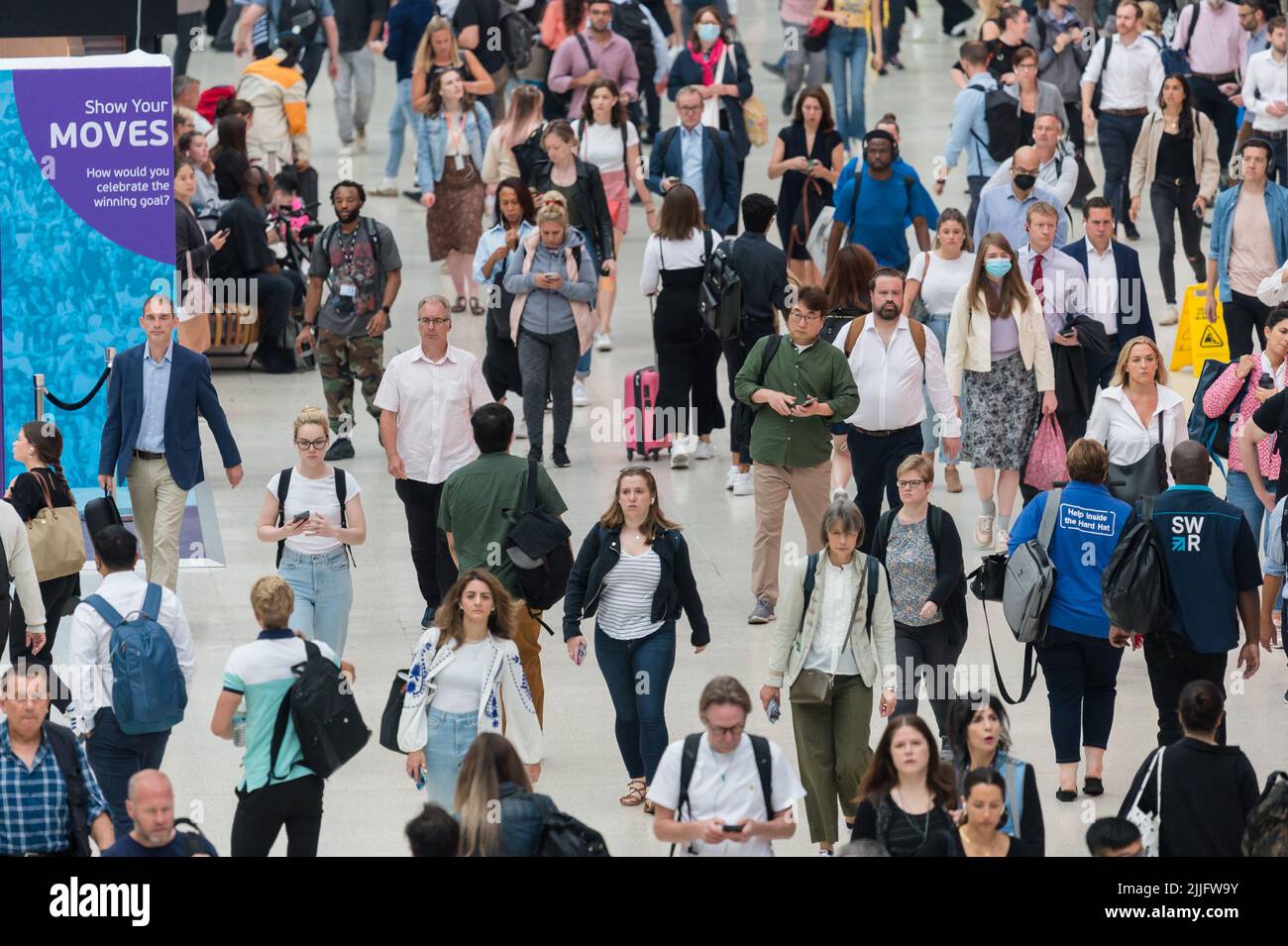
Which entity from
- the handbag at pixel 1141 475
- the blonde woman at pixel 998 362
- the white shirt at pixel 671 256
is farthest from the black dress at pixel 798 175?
the handbag at pixel 1141 475

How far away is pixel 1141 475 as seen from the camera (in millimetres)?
11258

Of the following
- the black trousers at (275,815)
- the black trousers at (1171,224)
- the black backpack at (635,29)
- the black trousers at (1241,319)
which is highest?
the black backpack at (635,29)

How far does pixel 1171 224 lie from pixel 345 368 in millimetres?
6840

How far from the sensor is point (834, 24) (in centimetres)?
2269

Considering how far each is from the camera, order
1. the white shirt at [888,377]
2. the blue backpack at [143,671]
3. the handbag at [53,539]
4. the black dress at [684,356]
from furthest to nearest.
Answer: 1. the black dress at [684,356]
2. the white shirt at [888,377]
3. the handbag at [53,539]
4. the blue backpack at [143,671]

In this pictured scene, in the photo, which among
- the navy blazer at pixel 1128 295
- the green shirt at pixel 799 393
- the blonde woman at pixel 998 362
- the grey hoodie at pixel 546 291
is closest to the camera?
the green shirt at pixel 799 393

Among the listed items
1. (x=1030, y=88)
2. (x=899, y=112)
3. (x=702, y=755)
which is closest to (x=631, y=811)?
(x=702, y=755)

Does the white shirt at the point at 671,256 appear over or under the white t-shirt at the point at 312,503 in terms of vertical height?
over

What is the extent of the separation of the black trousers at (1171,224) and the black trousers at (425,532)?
310 inches

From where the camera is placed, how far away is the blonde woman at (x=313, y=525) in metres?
10.6

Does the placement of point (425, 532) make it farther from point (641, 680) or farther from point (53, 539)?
point (641, 680)

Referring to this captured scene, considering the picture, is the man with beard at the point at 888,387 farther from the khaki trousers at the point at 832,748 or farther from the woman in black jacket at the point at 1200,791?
the woman in black jacket at the point at 1200,791

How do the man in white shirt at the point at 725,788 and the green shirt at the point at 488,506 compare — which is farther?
the green shirt at the point at 488,506
